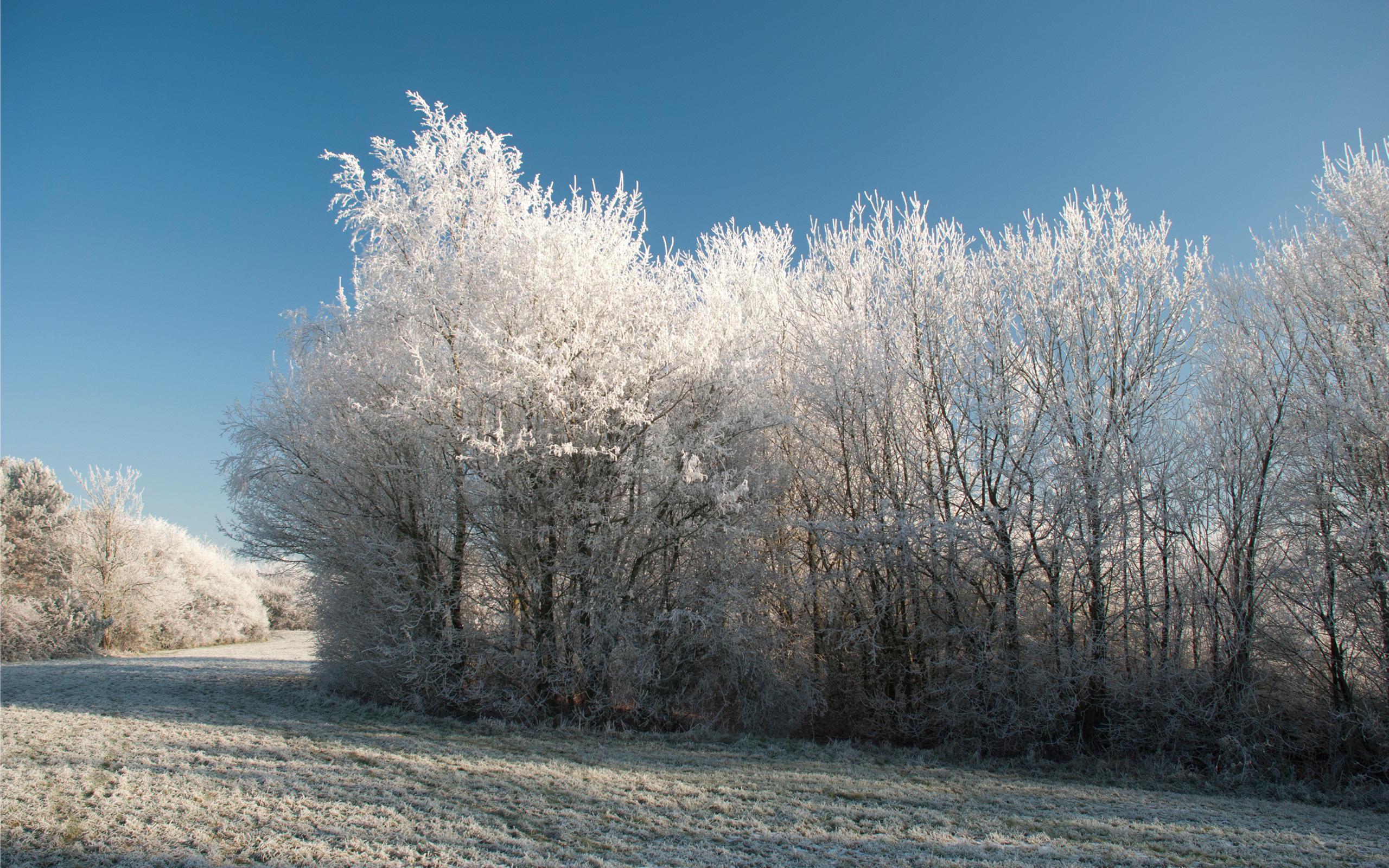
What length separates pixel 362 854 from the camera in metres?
4.34

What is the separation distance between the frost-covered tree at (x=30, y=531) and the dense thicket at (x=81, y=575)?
3 centimetres

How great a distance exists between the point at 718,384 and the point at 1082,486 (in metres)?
5.72

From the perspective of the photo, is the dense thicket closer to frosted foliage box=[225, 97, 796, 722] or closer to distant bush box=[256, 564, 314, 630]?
distant bush box=[256, 564, 314, 630]

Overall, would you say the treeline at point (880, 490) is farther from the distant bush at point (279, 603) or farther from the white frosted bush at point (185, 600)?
the distant bush at point (279, 603)

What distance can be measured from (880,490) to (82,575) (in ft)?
84.1

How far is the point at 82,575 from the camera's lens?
21.0 metres

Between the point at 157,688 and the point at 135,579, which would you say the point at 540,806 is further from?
the point at 135,579

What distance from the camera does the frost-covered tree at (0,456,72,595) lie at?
20.7 m

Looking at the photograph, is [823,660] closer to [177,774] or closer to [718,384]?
[718,384]

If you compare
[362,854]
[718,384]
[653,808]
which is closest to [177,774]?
[362,854]

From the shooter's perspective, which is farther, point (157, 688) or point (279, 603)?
point (279, 603)

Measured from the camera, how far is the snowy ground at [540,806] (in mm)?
4582

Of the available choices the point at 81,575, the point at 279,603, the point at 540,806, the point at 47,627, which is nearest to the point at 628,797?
the point at 540,806

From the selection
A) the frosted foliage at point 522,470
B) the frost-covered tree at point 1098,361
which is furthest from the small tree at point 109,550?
the frost-covered tree at point 1098,361
